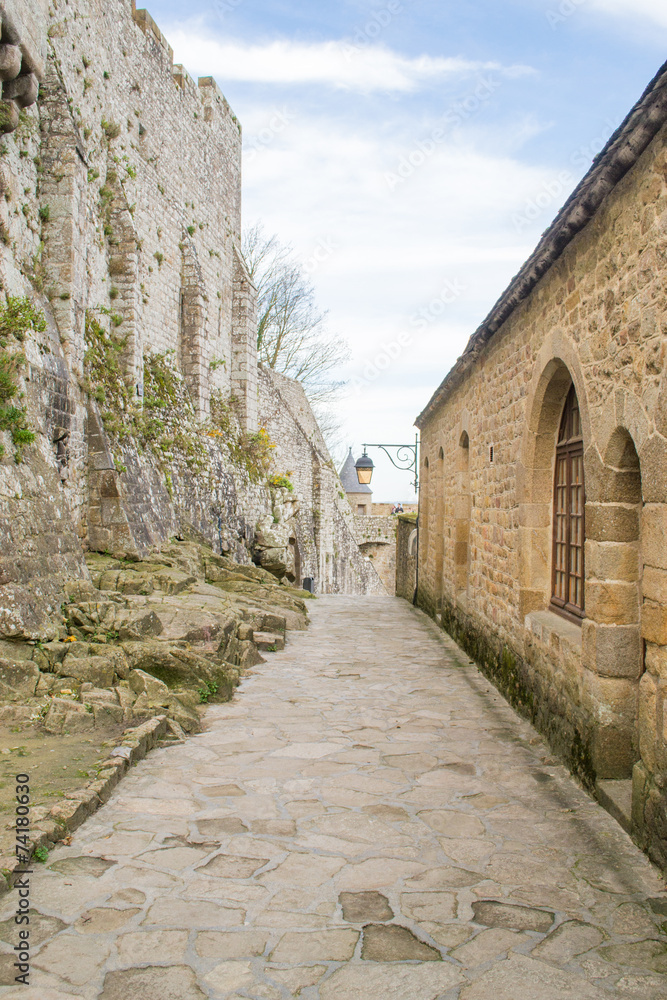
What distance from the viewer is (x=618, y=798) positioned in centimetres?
396

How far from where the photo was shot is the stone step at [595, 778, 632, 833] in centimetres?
380

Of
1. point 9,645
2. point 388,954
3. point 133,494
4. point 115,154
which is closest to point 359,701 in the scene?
point 9,645

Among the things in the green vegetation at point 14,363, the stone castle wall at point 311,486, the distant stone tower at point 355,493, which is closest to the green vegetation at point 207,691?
the green vegetation at point 14,363

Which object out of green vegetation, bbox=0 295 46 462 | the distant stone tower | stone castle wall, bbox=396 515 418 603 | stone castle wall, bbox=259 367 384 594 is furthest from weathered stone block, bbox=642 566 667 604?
the distant stone tower

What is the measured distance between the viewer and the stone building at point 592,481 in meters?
3.52

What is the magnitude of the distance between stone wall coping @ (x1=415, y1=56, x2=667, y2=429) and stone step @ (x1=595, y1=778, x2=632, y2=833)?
324cm

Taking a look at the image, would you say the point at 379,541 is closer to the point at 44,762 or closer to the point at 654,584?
the point at 44,762

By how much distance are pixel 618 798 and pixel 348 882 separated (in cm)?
158

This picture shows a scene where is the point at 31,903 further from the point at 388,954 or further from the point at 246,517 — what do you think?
the point at 246,517

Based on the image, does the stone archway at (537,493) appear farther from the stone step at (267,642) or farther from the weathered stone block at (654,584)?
the stone step at (267,642)

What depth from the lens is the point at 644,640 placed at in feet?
12.3

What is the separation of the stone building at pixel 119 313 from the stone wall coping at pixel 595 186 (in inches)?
166

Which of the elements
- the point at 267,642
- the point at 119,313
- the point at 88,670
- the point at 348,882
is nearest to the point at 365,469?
the point at 119,313

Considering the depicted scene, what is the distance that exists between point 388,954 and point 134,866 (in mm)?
1267
